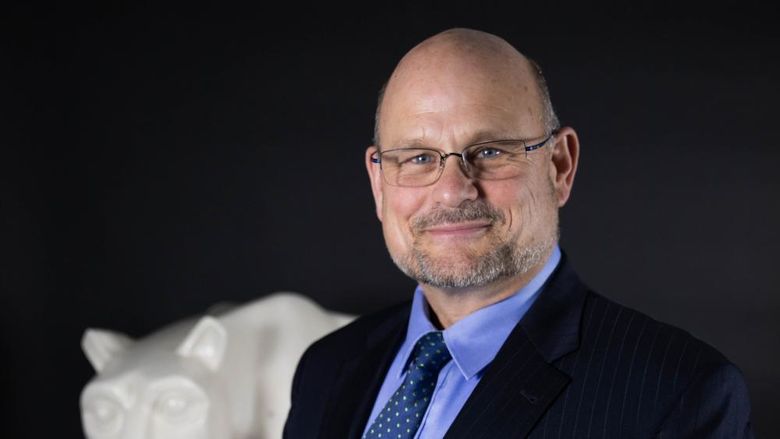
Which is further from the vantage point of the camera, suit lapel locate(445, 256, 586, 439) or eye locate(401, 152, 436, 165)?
eye locate(401, 152, 436, 165)

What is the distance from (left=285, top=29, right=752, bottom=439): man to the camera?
1.45 meters

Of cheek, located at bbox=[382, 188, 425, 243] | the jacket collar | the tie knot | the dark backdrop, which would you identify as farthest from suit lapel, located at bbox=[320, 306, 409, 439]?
the dark backdrop

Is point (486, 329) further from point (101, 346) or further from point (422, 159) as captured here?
point (101, 346)

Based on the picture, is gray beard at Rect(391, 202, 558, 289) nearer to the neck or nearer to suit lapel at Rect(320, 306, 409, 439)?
the neck

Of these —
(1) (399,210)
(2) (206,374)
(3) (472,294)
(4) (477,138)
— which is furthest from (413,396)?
(2) (206,374)

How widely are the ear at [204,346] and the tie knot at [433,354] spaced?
116 cm

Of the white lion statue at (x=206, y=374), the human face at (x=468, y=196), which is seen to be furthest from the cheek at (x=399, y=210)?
the white lion statue at (x=206, y=374)

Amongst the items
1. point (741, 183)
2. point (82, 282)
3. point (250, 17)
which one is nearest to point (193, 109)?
point (250, 17)

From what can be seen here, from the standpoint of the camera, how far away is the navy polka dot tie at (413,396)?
1.57 meters

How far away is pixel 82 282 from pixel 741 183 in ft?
6.75

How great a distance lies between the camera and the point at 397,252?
5.38 ft

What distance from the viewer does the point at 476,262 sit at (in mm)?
1562

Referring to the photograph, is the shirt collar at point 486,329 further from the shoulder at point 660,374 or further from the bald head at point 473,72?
the bald head at point 473,72

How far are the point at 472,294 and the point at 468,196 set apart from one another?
0.15m
